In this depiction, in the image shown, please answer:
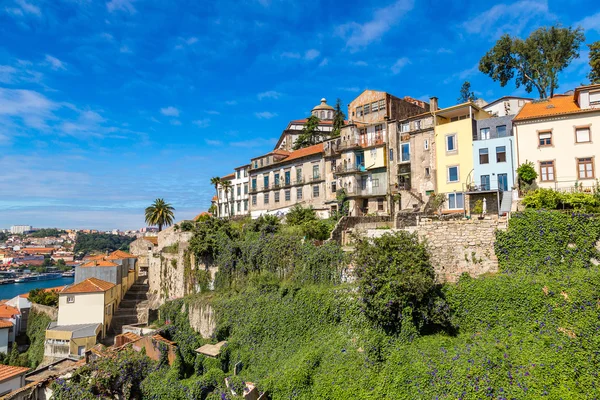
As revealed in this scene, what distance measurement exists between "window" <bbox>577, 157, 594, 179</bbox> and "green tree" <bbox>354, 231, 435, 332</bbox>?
48.9 ft

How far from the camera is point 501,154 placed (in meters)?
29.7

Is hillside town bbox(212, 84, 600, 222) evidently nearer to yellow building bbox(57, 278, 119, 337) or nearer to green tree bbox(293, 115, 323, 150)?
green tree bbox(293, 115, 323, 150)

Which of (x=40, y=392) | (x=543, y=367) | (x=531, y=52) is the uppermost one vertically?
(x=531, y=52)

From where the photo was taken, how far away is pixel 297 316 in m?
21.0

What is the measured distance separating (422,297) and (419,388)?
12.5ft

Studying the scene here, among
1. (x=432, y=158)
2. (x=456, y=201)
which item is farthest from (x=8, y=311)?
(x=456, y=201)

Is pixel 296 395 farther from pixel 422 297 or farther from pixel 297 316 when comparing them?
pixel 422 297

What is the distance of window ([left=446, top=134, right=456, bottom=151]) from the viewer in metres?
32.5

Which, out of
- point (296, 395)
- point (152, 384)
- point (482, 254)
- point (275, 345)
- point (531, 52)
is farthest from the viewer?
point (531, 52)

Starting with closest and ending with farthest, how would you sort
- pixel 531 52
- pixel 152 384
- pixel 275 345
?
1. pixel 275 345
2. pixel 152 384
3. pixel 531 52

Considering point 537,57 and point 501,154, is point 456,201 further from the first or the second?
point 537,57

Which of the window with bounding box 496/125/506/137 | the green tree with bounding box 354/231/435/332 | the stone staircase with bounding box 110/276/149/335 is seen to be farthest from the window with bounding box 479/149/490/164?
the stone staircase with bounding box 110/276/149/335

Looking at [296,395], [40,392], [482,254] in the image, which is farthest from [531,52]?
[40,392]

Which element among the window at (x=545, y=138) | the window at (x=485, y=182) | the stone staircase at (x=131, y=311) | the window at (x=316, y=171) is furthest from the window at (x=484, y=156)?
the stone staircase at (x=131, y=311)
